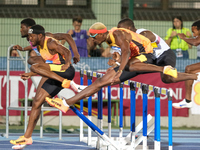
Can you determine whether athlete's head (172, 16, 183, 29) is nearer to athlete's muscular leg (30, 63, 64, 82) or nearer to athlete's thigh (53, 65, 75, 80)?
athlete's thigh (53, 65, 75, 80)

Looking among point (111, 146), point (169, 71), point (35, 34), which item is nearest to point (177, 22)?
point (111, 146)

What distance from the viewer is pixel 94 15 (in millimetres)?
15836

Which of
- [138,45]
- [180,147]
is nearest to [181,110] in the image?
[180,147]

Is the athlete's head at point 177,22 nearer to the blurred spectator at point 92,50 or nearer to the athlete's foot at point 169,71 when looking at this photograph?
the blurred spectator at point 92,50

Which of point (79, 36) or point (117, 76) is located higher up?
point (79, 36)

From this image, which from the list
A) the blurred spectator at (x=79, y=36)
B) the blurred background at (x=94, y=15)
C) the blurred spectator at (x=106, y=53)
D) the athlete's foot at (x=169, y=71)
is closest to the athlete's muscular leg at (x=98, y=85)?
the athlete's foot at (x=169, y=71)

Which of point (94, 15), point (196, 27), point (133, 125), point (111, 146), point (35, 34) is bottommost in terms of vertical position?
point (111, 146)

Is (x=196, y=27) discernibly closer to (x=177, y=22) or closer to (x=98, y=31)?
(x=98, y=31)

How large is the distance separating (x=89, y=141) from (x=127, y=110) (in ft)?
11.3

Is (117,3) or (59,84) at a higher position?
(117,3)

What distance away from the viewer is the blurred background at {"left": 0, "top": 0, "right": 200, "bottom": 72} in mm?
13952

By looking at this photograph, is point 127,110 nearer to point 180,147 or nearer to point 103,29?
point 180,147

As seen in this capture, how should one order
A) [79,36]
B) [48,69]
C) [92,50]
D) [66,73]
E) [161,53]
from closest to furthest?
[48,69]
[66,73]
[161,53]
[79,36]
[92,50]

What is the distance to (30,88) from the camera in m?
13.7
